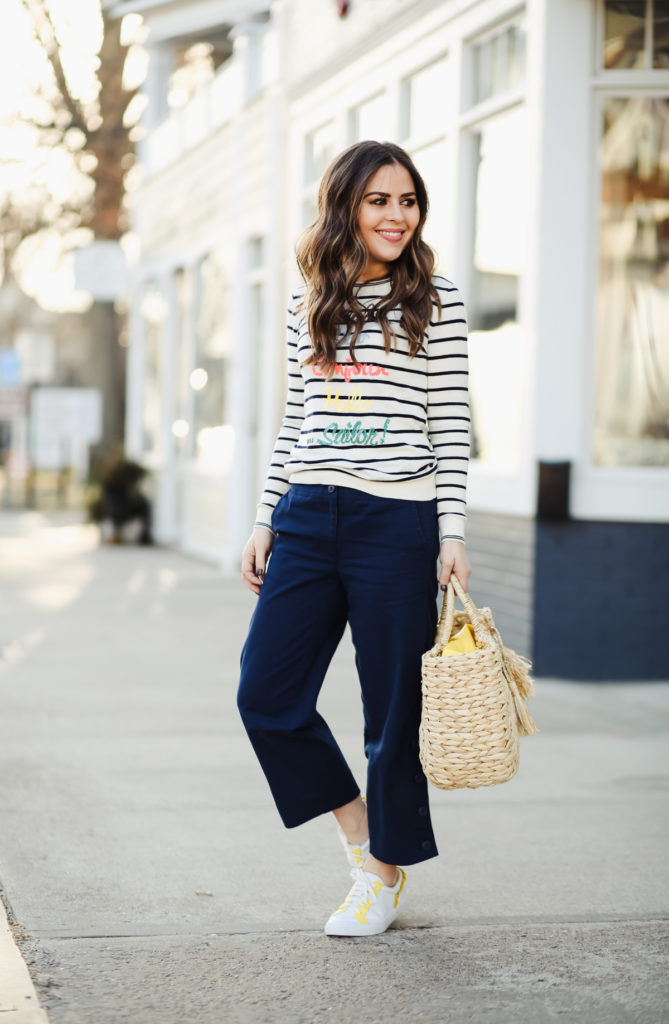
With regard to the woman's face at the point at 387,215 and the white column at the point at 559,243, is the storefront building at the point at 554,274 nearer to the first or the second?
the white column at the point at 559,243

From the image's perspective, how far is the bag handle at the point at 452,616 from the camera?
3299 mm

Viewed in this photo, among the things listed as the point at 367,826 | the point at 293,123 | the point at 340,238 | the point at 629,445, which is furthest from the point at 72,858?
the point at 293,123

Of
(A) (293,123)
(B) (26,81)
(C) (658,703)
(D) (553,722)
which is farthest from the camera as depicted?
(B) (26,81)

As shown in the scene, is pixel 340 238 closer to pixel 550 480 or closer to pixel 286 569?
pixel 286 569

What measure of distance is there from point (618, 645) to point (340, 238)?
4185 millimetres

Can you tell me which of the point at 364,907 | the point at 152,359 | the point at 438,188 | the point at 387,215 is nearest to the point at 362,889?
the point at 364,907

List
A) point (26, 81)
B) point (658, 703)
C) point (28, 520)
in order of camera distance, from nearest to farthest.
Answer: point (658, 703), point (28, 520), point (26, 81)

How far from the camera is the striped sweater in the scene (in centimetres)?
332

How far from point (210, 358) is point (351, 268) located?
36.7 ft

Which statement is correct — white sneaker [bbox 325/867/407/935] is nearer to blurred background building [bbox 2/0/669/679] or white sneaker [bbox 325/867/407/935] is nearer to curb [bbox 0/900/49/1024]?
curb [bbox 0/900/49/1024]

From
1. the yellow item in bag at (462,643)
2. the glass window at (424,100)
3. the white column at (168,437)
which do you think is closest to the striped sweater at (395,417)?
the yellow item in bag at (462,643)

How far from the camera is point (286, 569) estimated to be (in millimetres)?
3395

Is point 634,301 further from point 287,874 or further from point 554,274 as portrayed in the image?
point 287,874

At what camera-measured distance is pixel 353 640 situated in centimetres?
336
